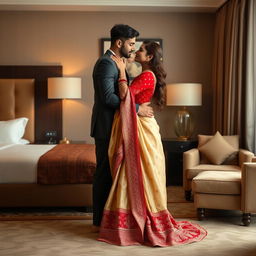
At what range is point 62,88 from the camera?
629cm

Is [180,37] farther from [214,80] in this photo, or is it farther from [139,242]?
[139,242]

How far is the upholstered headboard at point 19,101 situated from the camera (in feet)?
21.6

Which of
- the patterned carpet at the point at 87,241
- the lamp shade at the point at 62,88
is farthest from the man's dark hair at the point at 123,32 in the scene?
the lamp shade at the point at 62,88

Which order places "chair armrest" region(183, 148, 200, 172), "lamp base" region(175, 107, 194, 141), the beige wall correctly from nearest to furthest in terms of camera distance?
"chair armrest" region(183, 148, 200, 172)
"lamp base" region(175, 107, 194, 141)
the beige wall

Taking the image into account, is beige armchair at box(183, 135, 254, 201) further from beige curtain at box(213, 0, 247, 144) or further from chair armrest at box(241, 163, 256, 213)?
chair armrest at box(241, 163, 256, 213)

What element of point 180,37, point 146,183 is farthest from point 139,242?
point 180,37

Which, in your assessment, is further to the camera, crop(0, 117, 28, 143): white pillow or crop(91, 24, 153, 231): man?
crop(0, 117, 28, 143): white pillow

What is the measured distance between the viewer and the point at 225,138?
19.0 feet

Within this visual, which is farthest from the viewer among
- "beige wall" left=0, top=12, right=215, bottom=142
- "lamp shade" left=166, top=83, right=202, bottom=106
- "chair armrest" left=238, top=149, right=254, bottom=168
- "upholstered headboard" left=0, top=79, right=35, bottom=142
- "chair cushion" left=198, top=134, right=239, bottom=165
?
"beige wall" left=0, top=12, right=215, bottom=142

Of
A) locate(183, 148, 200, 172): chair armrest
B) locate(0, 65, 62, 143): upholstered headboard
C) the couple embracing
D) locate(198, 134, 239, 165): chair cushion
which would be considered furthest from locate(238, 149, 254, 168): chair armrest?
locate(0, 65, 62, 143): upholstered headboard

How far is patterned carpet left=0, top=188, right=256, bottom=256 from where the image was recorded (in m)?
3.33

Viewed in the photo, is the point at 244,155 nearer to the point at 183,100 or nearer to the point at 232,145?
the point at 232,145

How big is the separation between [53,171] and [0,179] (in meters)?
0.54

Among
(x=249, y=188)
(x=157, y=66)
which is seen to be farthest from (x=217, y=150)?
(x=157, y=66)
